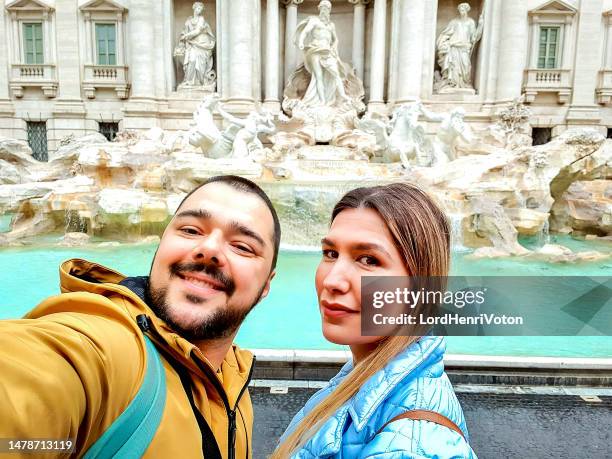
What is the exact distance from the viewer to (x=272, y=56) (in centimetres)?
1480

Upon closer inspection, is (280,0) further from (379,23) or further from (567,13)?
(567,13)

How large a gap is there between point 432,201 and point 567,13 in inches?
716

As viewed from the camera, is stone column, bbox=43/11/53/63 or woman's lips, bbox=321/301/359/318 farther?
stone column, bbox=43/11/53/63

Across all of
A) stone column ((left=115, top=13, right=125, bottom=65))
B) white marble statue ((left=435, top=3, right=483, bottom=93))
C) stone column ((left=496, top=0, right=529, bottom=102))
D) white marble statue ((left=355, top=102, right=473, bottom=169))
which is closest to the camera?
white marble statue ((left=355, top=102, right=473, bottom=169))

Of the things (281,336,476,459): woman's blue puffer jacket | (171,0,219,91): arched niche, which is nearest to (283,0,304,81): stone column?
(171,0,219,91): arched niche

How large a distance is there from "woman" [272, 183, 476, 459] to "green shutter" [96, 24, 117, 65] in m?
17.3

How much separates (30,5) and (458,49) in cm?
1503

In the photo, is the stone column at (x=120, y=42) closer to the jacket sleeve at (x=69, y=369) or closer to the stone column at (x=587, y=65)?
the stone column at (x=587, y=65)

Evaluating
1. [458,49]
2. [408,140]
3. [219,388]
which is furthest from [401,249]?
[458,49]

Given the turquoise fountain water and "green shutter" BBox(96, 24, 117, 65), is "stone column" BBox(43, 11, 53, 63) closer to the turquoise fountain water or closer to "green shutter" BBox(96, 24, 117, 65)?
"green shutter" BBox(96, 24, 117, 65)

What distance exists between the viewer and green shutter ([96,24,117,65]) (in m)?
15.6

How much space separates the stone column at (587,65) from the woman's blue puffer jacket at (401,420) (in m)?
17.6

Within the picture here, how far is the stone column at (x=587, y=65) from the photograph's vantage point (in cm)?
1515

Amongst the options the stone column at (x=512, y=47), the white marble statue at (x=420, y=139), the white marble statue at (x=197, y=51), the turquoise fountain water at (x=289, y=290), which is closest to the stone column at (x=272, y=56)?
the white marble statue at (x=197, y=51)
